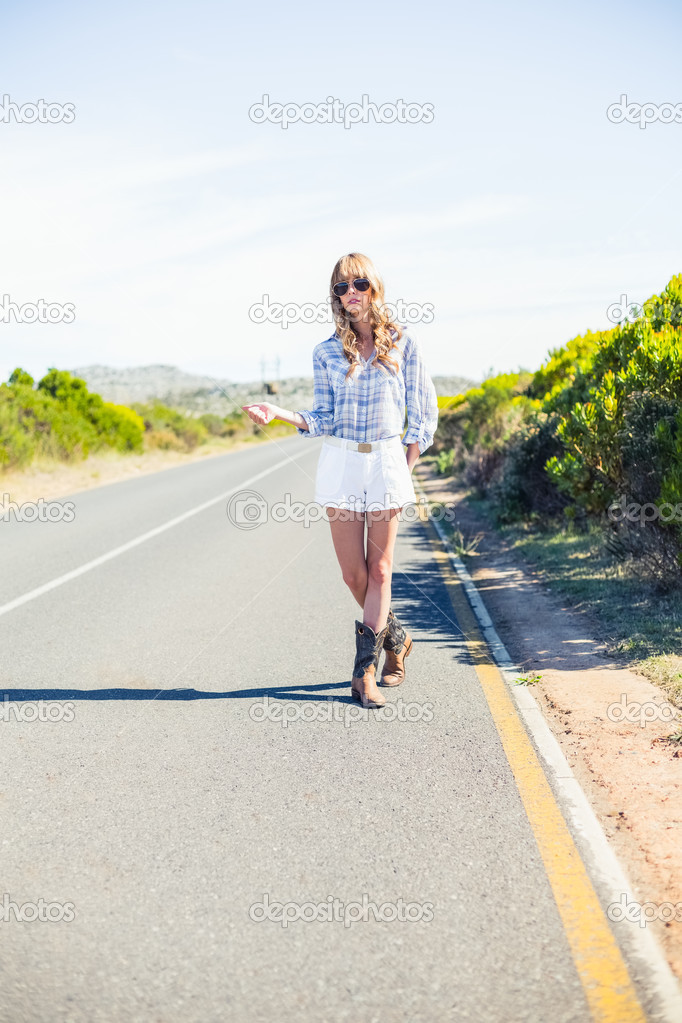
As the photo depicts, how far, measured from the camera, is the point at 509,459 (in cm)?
1234

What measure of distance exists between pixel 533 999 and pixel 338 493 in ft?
8.76

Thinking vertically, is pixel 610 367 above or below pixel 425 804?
above

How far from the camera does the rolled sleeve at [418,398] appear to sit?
Result: 4754 millimetres

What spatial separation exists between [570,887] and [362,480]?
2278 mm

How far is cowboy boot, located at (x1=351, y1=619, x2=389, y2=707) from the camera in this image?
4.82m

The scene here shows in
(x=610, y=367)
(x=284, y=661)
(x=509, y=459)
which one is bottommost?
(x=284, y=661)

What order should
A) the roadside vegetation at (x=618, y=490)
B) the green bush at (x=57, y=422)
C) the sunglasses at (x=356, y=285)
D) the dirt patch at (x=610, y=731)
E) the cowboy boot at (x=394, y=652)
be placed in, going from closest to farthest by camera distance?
the dirt patch at (x=610, y=731)
the sunglasses at (x=356, y=285)
the cowboy boot at (x=394, y=652)
the roadside vegetation at (x=618, y=490)
the green bush at (x=57, y=422)

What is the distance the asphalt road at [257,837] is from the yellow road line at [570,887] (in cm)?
5

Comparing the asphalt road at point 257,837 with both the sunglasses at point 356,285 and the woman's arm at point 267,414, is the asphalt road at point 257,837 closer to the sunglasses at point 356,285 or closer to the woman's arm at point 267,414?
the woman's arm at point 267,414

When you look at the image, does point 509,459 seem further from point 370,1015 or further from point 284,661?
point 370,1015

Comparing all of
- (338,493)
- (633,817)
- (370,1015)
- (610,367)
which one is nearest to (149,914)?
(370,1015)

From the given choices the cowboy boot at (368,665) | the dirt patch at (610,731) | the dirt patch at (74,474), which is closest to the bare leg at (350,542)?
the cowboy boot at (368,665)

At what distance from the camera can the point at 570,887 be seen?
300 centimetres

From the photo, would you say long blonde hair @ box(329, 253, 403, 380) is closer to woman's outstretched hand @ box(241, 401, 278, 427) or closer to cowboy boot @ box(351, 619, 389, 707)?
woman's outstretched hand @ box(241, 401, 278, 427)
